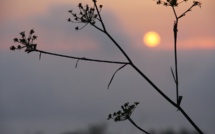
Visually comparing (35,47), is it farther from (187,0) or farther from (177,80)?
(187,0)

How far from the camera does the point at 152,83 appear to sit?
4.90 meters

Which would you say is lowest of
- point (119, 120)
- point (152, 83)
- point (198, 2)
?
point (152, 83)

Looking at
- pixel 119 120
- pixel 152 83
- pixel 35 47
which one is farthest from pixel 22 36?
pixel 152 83

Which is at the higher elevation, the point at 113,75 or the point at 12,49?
the point at 12,49

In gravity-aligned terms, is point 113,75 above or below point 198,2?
below

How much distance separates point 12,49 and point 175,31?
11.3ft

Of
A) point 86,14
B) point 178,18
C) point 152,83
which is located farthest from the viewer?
point 86,14

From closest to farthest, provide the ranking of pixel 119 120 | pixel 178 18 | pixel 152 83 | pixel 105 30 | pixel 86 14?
pixel 152 83 → pixel 105 30 → pixel 178 18 → pixel 86 14 → pixel 119 120

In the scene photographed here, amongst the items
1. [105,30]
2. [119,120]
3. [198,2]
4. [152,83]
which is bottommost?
[152,83]

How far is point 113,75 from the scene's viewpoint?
19.6 feet

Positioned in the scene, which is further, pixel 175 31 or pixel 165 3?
pixel 165 3

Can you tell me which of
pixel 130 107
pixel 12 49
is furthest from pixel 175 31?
pixel 12 49

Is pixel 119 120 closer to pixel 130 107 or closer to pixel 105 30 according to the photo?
pixel 130 107

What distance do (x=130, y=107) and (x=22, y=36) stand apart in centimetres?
298
